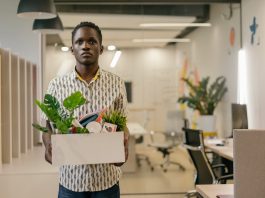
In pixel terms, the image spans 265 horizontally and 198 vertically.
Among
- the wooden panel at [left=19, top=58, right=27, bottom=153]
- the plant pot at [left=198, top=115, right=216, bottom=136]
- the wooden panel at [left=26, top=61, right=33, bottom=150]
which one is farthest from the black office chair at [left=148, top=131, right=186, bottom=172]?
the wooden panel at [left=19, top=58, right=27, bottom=153]

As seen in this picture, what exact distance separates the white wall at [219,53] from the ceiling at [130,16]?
23 centimetres

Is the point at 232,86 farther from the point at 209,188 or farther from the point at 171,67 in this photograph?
the point at 209,188

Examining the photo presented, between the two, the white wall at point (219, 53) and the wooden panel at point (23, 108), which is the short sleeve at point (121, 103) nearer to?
the wooden panel at point (23, 108)

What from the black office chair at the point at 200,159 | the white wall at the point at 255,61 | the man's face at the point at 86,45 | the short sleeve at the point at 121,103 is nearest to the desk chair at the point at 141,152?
the white wall at the point at 255,61

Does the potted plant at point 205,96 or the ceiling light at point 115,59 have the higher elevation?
the ceiling light at point 115,59

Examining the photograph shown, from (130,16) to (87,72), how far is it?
410cm

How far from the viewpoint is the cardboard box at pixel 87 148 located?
66.2 inches

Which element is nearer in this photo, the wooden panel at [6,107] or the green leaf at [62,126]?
the green leaf at [62,126]

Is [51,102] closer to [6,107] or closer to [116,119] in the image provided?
[116,119]

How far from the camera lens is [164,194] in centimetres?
581

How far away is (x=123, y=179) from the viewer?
643cm

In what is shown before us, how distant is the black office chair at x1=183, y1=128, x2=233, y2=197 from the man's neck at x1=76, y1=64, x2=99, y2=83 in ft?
8.07

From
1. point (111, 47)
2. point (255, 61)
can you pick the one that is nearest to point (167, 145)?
point (111, 47)

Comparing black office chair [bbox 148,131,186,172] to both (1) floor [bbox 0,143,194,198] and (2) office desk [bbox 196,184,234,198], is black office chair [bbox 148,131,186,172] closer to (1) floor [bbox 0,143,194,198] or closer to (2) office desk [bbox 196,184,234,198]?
(1) floor [bbox 0,143,194,198]
